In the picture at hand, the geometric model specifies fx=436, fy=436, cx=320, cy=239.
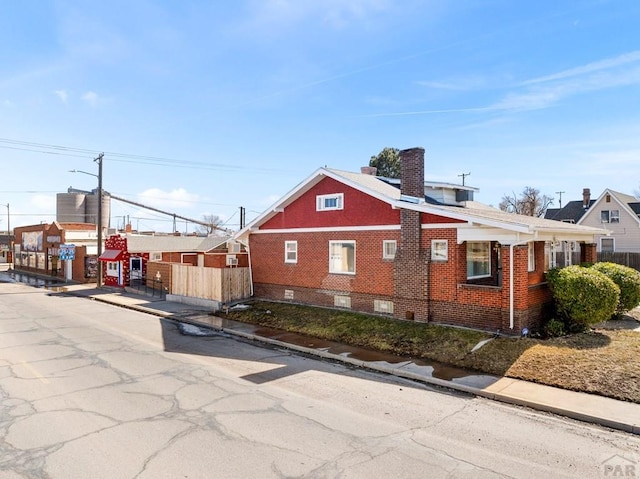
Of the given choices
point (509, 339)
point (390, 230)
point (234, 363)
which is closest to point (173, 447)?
point (234, 363)

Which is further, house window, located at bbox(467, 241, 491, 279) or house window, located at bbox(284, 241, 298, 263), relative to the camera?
house window, located at bbox(284, 241, 298, 263)

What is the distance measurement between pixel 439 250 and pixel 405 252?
3.99ft

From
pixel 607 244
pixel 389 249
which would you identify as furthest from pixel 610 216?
pixel 389 249

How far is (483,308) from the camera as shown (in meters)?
13.7

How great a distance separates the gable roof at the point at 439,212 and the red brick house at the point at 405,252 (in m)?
0.04

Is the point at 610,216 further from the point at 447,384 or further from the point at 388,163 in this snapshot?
the point at 447,384

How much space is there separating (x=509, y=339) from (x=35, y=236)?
51.6m

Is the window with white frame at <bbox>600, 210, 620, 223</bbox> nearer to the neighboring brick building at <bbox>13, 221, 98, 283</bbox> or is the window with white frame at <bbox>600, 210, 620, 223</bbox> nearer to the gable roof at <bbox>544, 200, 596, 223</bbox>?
the gable roof at <bbox>544, 200, 596, 223</bbox>

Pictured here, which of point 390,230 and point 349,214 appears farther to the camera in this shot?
point 349,214

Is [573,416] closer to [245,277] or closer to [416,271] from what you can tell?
[416,271]

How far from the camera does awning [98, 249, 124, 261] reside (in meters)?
31.8

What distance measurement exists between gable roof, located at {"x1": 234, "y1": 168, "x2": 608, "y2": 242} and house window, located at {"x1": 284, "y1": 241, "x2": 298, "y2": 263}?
5.59 ft

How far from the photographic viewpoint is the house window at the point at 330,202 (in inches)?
709

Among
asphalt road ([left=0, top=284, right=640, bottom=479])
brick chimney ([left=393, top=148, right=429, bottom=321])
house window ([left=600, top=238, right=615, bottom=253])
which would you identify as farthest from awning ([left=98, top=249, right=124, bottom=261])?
house window ([left=600, top=238, right=615, bottom=253])
